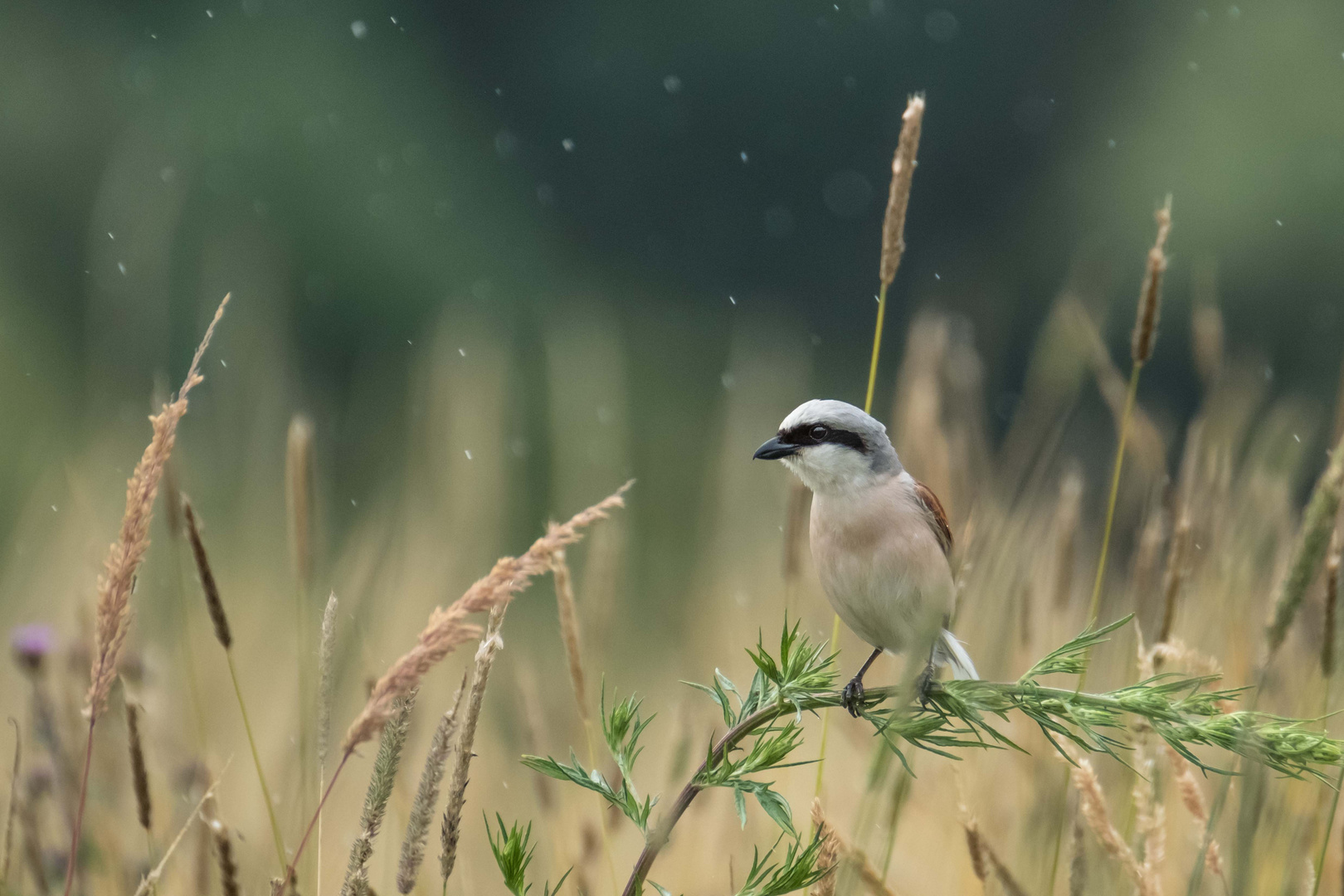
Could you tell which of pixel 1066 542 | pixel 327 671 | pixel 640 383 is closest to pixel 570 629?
pixel 327 671

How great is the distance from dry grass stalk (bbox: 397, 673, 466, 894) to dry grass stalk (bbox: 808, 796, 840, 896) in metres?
0.28

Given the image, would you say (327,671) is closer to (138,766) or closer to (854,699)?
(138,766)

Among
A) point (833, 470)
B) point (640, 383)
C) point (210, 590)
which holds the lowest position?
point (210, 590)

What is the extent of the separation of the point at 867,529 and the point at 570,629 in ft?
1.85

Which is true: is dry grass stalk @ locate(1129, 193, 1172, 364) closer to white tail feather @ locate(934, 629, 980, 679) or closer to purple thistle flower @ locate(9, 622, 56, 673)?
white tail feather @ locate(934, 629, 980, 679)

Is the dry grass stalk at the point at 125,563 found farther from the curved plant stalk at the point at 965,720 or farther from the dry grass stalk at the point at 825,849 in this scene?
the dry grass stalk at the point at 825,849

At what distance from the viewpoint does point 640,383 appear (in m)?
12.0

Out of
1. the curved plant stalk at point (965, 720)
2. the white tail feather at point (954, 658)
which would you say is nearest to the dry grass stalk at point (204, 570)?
the curved plant stalk at point (965, 720)

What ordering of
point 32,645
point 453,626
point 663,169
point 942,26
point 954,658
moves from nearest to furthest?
1. point 453,626
2. point 954,658
3. point 32,645
4. point 942,26
5. point 663,169

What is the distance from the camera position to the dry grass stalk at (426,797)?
86 centimetres

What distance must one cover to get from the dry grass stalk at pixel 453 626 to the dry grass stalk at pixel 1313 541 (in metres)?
0.67

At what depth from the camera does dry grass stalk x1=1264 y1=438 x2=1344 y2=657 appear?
1058 mm

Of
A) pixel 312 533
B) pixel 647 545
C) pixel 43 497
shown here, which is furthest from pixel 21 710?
pixel 647 545

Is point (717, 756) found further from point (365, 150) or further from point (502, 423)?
point (365, 150)
